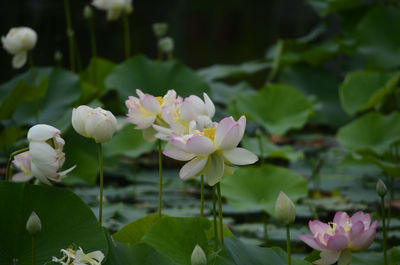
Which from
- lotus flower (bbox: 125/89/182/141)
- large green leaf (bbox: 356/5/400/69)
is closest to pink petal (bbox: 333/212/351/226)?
lotus flower (bbox: 125/89/182/141)

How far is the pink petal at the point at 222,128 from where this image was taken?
0.77 metres

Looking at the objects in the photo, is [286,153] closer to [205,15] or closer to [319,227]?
[319,227]

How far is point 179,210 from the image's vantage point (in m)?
1.79

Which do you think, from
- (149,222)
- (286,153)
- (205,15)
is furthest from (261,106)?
(205,15)

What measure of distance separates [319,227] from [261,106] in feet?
5.13

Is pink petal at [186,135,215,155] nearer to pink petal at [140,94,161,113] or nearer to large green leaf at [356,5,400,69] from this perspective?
pink petal at [140,94,161,113]

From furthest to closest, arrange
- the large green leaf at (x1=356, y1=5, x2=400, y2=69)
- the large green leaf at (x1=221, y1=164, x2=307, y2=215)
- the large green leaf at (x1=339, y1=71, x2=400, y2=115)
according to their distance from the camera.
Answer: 1. the large green leaf at (x1=356, y1=5, x2=400, y2=69)
2. the large green leaf at (x1=339, y1=71, x2=400, y2=115)
3. the large green leaf at (x1=221, y1=164, x2=307, y2=215)

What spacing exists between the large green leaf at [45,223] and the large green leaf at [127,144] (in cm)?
123

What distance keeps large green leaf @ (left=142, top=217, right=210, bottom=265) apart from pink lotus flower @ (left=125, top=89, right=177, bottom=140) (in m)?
0.15

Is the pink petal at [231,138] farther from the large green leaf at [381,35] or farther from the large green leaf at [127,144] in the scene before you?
the large green leaf at [381,35]

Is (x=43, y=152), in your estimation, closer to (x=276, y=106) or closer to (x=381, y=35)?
(x=276, y=106)

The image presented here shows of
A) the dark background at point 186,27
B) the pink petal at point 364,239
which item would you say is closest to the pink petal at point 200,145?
the pink petal at point 364,239

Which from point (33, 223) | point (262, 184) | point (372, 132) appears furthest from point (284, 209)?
point (372, 132)

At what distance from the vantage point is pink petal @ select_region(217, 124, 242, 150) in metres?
0.77
